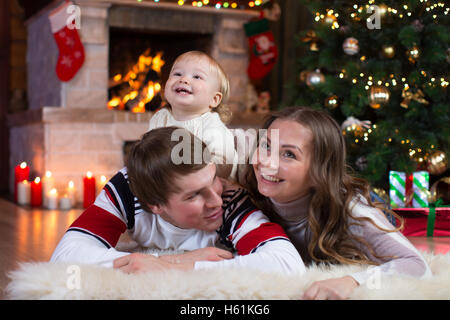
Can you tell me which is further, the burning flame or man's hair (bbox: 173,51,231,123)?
the burning flame

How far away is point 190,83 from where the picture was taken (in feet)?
6.12

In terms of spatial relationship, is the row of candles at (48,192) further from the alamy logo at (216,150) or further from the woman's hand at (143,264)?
the woman's hand at (143,264)

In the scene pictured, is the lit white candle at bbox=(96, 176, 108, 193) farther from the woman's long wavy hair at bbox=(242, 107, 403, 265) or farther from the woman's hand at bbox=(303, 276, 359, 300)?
the woman's hand at bbox=(303, 276, 359, 300)

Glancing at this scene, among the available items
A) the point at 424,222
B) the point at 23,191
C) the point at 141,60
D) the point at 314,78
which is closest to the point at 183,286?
the point at 424,222

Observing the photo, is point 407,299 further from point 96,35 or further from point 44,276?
point 96,35

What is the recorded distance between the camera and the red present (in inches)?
98.6

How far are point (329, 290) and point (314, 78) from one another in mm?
1781

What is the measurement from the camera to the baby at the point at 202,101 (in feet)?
6.12

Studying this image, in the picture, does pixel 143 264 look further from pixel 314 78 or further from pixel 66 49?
pixel 66 49

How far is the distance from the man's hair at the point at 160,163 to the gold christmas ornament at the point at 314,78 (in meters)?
1.45

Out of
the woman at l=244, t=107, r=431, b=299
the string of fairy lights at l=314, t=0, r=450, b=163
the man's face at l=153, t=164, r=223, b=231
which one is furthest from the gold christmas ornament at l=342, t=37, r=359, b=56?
the man's face at l=153, t=164, r=223, b=231

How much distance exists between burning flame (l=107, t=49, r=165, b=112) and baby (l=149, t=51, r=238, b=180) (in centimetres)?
191

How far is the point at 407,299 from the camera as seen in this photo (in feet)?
4.18

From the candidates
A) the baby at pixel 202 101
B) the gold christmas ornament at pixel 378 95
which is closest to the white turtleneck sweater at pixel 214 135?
the baby at pixel 202 101
